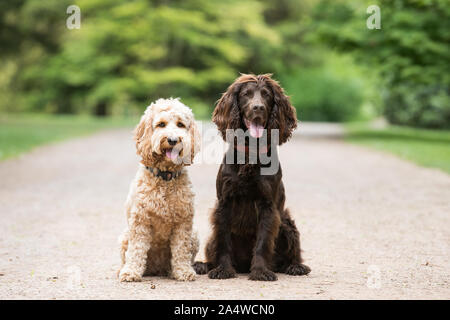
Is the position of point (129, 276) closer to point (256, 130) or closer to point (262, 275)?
point (262, 275)

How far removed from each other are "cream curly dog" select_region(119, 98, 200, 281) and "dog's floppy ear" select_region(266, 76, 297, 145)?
63 cm

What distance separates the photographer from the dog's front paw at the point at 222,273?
17.0 ft

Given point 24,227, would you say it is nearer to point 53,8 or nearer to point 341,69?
point 53,8

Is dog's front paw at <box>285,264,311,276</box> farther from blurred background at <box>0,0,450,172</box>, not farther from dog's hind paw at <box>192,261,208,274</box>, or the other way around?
blurred background at <box>0,0,450,172</box>

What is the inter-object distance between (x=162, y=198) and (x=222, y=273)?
0.78 meters

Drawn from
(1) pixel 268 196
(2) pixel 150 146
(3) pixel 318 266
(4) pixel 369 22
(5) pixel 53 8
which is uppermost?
(5) pixel 53 8

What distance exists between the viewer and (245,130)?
5.18m

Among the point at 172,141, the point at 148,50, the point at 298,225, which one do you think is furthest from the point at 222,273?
the point at 148,50

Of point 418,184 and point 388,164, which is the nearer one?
point 418,184

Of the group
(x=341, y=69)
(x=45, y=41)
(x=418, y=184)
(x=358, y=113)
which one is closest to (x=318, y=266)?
(x=418, y=184)

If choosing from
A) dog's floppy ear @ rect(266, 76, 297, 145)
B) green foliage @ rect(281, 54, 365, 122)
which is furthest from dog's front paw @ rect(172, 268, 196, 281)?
green foliage @ rect(281, 54, 365, 122)

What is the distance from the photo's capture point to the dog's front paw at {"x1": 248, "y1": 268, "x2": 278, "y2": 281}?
508 centimetres

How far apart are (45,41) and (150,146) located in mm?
31972

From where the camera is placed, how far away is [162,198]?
5098mm
